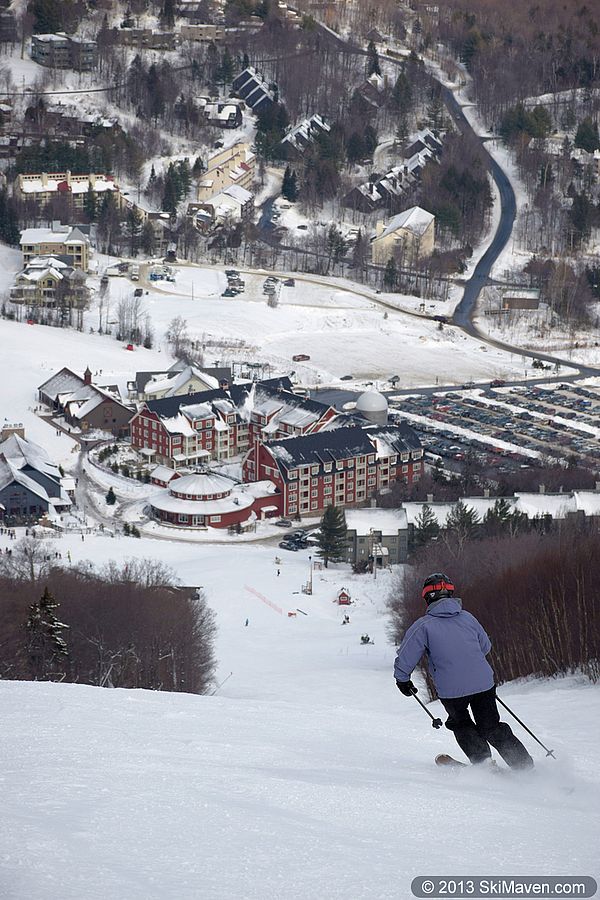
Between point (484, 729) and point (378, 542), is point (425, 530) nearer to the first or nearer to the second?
point (378, 542)

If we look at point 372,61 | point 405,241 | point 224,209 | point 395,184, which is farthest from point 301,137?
point 405,241

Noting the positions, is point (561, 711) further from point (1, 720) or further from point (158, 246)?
point (158, 246)

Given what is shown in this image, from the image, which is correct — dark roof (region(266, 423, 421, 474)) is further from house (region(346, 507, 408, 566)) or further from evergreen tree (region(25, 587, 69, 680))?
evergreen tree (region(25, 587, 69, 680))

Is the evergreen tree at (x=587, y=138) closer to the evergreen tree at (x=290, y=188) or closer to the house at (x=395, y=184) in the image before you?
the house at (x=395, y=184)

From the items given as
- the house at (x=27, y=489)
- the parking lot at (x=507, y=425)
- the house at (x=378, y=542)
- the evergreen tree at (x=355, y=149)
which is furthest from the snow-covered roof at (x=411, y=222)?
the house at (x=378, y=542)

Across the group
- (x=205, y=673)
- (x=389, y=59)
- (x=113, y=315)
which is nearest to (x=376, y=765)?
(x=205, y=673)

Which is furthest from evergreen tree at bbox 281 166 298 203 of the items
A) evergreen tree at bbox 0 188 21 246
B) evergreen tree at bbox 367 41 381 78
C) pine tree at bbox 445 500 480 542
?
pine tree at bbox 445 500 480 542
